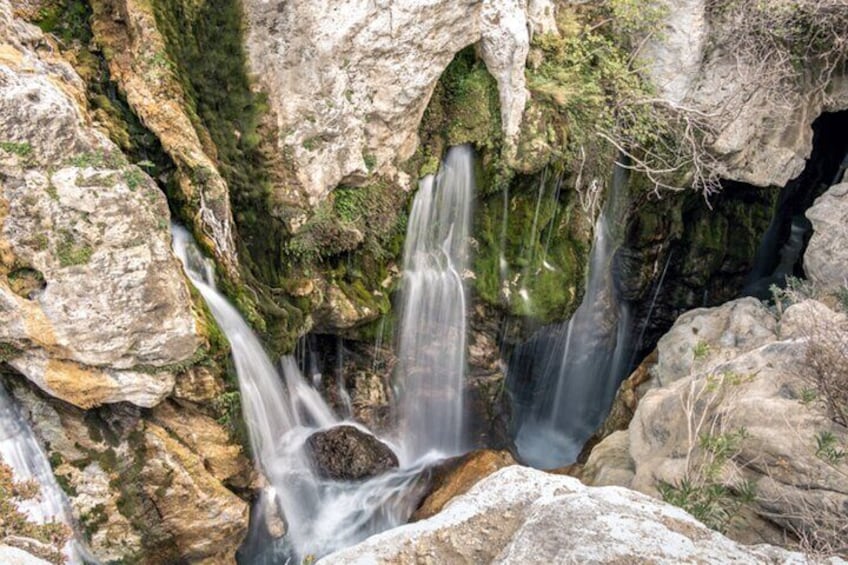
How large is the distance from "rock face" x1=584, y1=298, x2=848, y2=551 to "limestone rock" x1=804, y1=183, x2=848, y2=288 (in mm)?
1975

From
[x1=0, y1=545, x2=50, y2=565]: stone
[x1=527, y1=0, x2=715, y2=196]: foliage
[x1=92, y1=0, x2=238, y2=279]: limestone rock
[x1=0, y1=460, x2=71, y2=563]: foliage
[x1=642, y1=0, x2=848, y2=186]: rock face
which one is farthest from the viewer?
[x1=642, y1=0, x2=848, y2=186]: rock face

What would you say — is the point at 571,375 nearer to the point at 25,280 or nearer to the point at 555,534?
the point at 555,534

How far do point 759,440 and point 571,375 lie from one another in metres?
6.89

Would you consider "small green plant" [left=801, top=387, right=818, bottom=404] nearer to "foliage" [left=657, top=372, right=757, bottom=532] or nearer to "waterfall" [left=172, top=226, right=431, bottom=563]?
"foliage" [left=657, top=372, right=757, bottom=532]

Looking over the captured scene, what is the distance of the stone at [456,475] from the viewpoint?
358 inches

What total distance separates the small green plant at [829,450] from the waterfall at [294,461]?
5.55m

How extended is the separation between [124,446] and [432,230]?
551 cm

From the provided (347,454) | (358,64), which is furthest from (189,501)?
(358,64)

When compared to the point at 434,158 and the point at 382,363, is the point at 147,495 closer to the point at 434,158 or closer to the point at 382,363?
the point at 382,363

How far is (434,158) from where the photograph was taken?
9.45 m

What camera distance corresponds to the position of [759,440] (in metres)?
6.32

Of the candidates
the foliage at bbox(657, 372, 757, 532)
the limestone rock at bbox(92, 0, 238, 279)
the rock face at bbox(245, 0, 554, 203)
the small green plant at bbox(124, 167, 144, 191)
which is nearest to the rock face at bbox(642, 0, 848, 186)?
the rock face at bbox(245, 0, 554, 203)

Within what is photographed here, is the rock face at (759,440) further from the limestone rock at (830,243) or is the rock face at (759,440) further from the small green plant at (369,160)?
the small green plant at (369,160)

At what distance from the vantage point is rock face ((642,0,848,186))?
10273mm
